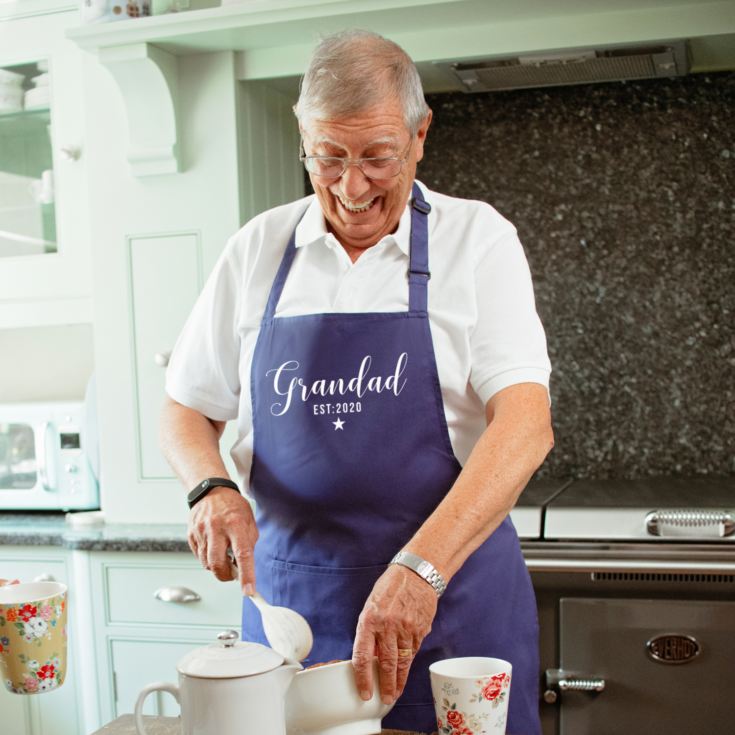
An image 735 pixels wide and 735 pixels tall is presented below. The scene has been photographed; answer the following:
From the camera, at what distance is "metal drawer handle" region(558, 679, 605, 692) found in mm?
1830

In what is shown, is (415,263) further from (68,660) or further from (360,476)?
(68,660)

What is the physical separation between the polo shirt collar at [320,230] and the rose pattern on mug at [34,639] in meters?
0.61

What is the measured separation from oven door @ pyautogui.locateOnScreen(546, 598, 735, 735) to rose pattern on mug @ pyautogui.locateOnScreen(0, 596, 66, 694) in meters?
1.08

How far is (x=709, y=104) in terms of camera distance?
91.6 inches

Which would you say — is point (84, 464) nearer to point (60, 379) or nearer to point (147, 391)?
point (147, 391)

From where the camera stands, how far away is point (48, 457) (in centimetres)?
239

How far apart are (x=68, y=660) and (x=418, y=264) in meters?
1.30

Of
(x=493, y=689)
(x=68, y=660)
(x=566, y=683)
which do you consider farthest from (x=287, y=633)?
(x=68, y=660)

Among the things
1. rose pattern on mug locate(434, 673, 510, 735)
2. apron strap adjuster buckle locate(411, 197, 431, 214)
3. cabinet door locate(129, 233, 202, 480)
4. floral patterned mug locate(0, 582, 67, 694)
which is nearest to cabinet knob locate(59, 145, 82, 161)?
cabinet door locate(129, 233, 202, 480)

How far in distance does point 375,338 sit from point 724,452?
1304mm

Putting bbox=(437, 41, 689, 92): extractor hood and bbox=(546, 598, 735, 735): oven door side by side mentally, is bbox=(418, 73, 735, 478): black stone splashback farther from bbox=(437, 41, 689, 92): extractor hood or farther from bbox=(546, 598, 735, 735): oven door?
bbox=(546, 598, 735, 735): oven door

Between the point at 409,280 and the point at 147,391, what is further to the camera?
the point at 147,391

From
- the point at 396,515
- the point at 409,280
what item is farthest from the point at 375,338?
the point at 396,515

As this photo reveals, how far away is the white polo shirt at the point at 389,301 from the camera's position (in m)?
1.33
